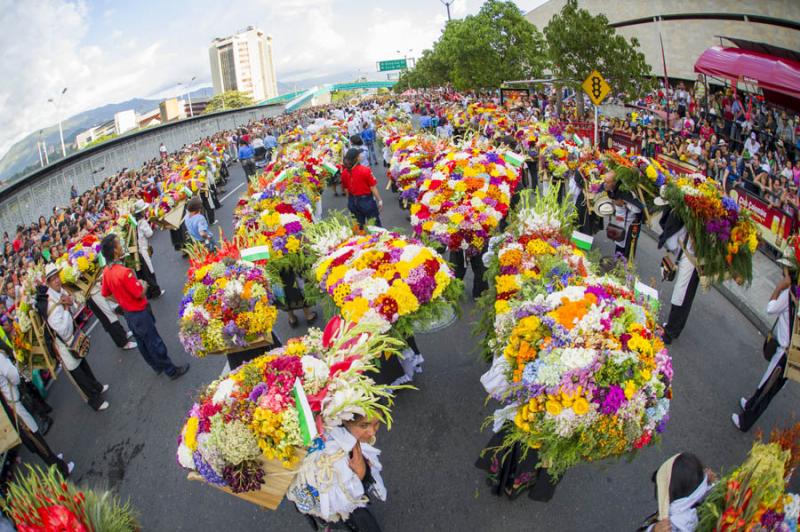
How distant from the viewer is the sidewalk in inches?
270

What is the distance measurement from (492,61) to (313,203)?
22.4 metres

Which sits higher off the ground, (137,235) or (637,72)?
(637,72)

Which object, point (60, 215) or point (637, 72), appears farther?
point (637, 72)

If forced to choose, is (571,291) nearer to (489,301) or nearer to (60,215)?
(489,301)

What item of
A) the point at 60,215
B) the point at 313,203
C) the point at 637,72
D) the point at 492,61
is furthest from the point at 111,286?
the point at 492,61

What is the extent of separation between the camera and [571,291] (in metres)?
3.66

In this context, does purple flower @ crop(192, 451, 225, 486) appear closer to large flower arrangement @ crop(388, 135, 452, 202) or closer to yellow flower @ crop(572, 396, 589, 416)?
yellow flower @ crop(572, 396, 589, 416)

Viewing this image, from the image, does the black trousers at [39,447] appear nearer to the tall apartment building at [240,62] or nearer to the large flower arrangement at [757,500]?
the large flower arrangement at [757,500]

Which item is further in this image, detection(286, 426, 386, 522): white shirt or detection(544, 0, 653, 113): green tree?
detection(544, 0, 653, 113): green tree

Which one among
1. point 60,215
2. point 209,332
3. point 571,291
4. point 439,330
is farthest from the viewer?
point 60,215

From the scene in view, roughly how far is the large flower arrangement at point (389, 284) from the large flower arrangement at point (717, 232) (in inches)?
Result: 130

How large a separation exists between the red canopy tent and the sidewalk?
766cm

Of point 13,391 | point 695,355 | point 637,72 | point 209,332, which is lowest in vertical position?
point 695,355

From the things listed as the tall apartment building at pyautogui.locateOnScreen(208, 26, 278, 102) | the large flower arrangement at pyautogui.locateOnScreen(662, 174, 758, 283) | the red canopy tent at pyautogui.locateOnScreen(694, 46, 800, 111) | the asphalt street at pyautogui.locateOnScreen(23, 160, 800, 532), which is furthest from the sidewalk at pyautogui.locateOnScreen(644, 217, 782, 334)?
the tall apartment building at pyautogui.locateOnScreen(208, 26, 278, 102)
